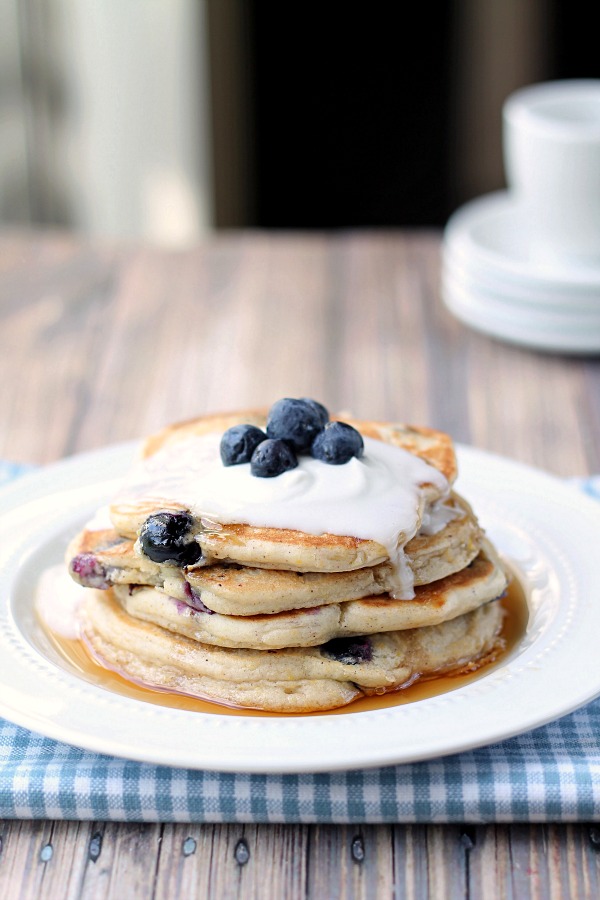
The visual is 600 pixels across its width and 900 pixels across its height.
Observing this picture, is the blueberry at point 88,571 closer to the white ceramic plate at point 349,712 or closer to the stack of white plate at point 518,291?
the white ceramic plate at point 349,712

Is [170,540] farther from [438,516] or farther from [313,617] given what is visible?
[438,516]

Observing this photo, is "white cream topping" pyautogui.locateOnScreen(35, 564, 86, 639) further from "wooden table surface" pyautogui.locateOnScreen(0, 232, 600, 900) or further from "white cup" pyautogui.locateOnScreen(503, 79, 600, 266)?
"white cup" pyautogui.locateOnScreen(503, 79, 600, 266)

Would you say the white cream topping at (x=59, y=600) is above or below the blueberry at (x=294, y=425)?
below

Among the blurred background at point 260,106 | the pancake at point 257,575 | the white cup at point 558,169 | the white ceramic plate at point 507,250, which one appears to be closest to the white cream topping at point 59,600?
the pancake at point 257,575

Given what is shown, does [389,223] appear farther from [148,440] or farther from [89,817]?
[89,817]

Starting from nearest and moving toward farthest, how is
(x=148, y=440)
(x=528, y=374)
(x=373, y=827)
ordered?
(x=373, y=827)
(x=148, y=440)
(x=528, y=374)

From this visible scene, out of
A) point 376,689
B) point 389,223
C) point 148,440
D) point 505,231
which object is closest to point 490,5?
point 389,223

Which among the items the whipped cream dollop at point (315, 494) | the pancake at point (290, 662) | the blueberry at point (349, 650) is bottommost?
the pancake at point (290, 662)
